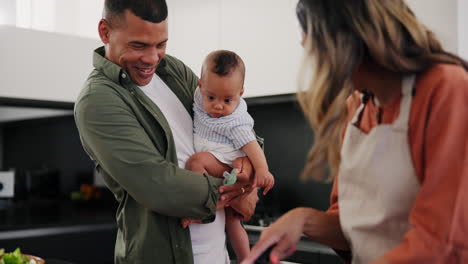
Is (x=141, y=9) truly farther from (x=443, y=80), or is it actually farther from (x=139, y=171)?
(x=443, y=80)

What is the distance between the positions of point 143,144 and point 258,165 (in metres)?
0.35

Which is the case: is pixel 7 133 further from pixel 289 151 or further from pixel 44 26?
pixel 289 151

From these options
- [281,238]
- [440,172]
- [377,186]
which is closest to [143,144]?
[281,238]

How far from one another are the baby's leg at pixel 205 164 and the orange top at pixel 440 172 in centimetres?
69

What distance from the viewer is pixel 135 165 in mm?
1280

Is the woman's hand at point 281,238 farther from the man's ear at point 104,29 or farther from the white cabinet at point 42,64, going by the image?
the white cabinet at point 42,64

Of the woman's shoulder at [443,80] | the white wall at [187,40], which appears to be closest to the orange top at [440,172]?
the woman's shoulder at [443,80]

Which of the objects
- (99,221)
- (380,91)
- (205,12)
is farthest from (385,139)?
(99,221)

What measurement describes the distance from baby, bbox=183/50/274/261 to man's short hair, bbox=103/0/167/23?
0.20 metres

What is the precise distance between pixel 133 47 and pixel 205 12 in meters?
1.98

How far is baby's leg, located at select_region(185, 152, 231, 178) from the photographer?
Result: 4.75 feet

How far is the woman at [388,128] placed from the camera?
83 centimetres

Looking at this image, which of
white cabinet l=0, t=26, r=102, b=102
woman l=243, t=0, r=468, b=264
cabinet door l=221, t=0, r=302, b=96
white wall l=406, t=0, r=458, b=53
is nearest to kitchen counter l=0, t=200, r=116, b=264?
white cabinet l=0, t=26, r=102, b=102

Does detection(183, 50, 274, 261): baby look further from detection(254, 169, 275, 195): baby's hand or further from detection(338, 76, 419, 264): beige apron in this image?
detection(338, 76, 419, 264): beige apron
